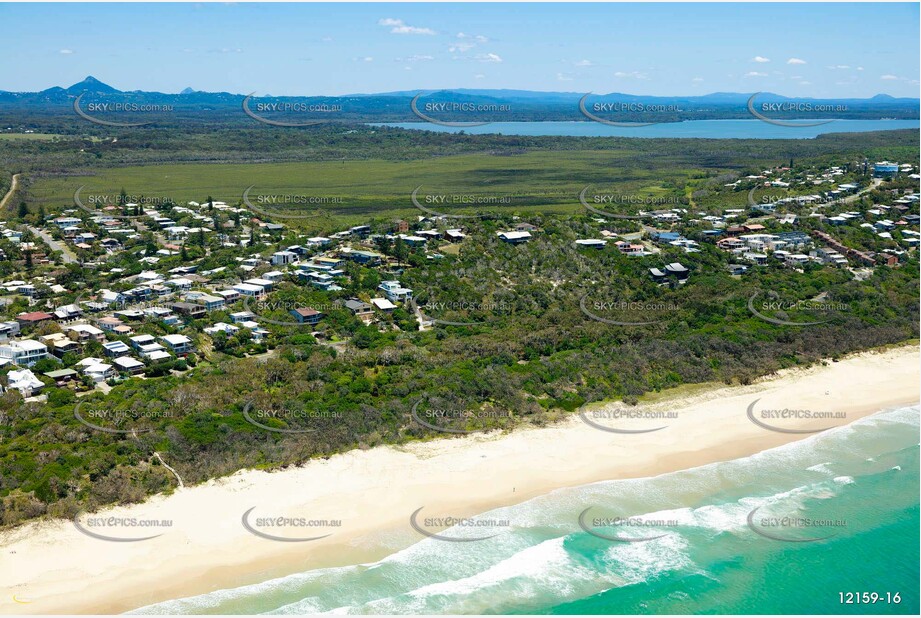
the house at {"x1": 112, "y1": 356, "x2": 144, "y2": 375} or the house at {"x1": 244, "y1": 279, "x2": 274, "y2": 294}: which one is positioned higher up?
the house at {"x1": 244, "y1": 279, "x2": 274, "y2": 294}

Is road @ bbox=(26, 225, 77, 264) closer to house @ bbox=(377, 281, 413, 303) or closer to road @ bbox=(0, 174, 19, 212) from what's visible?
road @ bbox=(0, 174, 19, 212)

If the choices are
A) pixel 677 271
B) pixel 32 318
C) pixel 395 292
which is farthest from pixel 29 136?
pixel 677 271

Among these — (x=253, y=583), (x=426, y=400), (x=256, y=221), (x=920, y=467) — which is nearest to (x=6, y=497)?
(x=253, y=583)

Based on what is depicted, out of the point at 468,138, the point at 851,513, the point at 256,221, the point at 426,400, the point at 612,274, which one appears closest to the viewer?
the point at 851,513

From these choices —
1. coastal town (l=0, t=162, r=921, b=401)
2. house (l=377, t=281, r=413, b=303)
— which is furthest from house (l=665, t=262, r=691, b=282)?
house (l=377, t=281, r=413, b=303)

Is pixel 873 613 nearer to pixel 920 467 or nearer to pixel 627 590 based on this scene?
pixel 627 590
